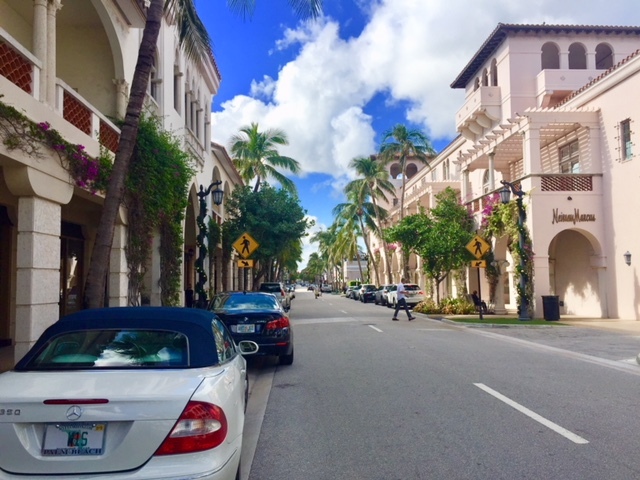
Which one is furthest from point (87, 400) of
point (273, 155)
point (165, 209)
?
point (273, 155)

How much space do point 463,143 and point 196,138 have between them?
20.7 metres

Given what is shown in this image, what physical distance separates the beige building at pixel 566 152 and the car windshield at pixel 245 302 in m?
14.5

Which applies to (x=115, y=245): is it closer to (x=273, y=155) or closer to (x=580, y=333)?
(x=580, y=333)

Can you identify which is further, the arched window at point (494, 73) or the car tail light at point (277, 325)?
the arched window at point (494, 73)

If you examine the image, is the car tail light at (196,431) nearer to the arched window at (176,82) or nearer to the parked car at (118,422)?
the parked car at (118,422)

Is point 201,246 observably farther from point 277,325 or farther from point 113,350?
point 113,350

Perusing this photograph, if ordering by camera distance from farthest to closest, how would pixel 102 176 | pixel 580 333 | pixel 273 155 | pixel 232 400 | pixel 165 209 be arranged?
pixel 273 155 → pixel 580 333 → pixel 165 209 → pixel 102 176 → pixel 232 400

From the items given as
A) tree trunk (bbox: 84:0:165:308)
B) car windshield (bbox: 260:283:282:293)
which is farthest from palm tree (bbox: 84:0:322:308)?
car windshield (bbox: 260:283:282:293)

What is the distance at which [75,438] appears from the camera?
3.60 m

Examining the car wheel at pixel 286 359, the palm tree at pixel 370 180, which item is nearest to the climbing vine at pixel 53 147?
the car wheel at pixel 286 359

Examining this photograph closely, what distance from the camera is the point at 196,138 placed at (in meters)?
24.1

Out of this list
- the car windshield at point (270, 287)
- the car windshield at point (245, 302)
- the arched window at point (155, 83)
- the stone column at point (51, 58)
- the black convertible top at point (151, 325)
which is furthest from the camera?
the car windshield at point (270, 287)

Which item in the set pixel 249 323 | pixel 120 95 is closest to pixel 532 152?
pixel 120 95

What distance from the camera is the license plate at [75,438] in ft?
11.7
